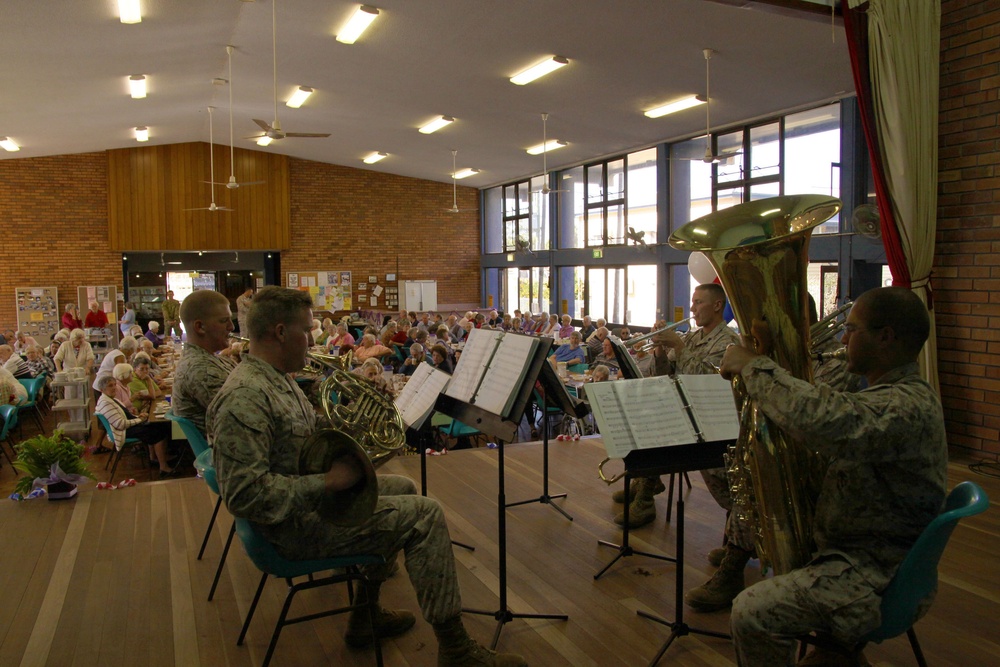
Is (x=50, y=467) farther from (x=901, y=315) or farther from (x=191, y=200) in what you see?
(x=191, y=200)

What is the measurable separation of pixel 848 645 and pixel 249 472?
1.82 m

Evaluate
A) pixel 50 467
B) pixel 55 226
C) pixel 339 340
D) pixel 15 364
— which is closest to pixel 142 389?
pixel 50 467

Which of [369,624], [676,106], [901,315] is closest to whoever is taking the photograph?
[901,315]

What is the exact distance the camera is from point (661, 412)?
2.56 meters

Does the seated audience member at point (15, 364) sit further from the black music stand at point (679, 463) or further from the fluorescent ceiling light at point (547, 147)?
the fluorescent ceiling light at point (547, 147)

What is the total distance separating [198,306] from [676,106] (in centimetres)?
880

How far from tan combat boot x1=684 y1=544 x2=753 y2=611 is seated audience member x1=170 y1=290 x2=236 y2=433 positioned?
235 cm

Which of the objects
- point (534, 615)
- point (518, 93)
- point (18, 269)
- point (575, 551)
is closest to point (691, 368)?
point (575, 551)

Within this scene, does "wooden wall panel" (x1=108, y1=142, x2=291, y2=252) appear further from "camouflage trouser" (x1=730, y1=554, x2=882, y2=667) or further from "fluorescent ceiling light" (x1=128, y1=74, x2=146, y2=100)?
"camouflage trouser" (x1=730, y1=554, x2=882, y2=667)

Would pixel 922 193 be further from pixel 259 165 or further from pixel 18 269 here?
pixel 18 269

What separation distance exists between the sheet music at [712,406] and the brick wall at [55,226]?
16422mm

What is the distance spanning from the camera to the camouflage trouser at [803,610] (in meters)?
1.86

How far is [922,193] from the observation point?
5070 mm

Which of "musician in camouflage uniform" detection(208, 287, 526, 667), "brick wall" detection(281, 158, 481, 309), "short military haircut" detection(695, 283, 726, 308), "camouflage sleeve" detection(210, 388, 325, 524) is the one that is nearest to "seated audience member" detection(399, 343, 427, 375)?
"short military haircut" detection(695, 283, 726, 308)
